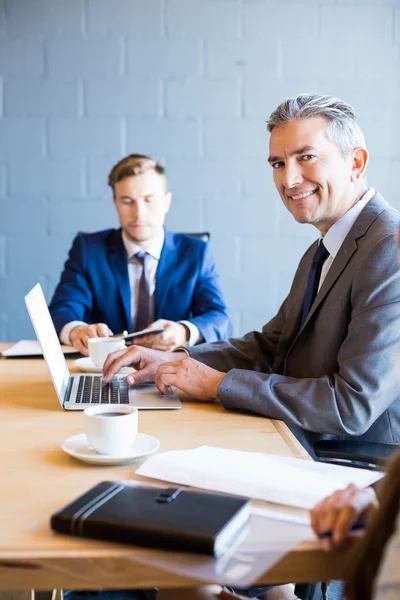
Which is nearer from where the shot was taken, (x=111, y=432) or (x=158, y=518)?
(x=158, y=518)

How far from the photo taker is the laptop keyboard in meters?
1.51

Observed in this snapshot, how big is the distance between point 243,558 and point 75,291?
1.94m

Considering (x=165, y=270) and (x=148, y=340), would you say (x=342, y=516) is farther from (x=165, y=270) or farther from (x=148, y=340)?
(x=165, y=270)

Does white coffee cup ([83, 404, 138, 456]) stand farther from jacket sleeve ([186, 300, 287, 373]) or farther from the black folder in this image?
jacket sleeve ([186, 300, 287, 373])

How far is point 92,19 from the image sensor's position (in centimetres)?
313

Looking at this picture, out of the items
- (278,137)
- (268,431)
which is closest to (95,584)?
(268,431)

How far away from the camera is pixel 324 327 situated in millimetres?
Result: 1552

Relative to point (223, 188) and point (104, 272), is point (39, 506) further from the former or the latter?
point (223, 188)

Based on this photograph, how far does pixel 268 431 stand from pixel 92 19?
7.90 ft

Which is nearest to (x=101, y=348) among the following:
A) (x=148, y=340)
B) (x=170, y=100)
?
(x=148, y=340)

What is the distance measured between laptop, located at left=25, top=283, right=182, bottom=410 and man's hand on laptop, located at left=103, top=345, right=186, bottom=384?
3 cm

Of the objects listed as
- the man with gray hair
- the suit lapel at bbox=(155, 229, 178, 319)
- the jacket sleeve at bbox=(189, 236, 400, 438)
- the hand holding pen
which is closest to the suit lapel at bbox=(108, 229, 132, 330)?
the suit lapel at bbox=(155, 229, 178, 319)

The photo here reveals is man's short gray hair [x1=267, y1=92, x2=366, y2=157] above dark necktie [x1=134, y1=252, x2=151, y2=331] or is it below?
above

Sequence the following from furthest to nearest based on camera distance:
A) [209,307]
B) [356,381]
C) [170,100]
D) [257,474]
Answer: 1. [170,100]
2. [209,307]
3. [356,381]
4. [257,474]
